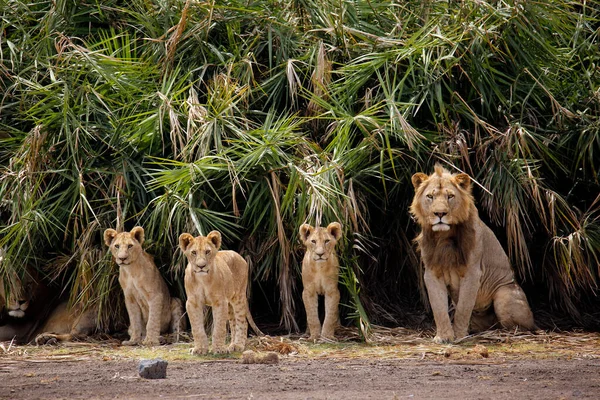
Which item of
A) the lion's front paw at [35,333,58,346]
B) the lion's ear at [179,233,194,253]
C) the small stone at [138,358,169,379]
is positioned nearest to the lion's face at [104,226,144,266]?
the lion's ear at [179,233,194,253]

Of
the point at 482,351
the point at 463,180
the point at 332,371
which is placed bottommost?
the point at 332,371

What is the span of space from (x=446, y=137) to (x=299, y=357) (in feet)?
9.00

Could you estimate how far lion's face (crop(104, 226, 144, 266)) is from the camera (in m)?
8.52

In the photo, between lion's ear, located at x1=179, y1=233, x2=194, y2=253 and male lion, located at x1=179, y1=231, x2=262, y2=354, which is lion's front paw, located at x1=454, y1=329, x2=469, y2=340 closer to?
male lion, located at x1=179, y1=231, x2=262, y2=354

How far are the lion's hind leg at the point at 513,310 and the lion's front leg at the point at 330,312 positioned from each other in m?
1.56

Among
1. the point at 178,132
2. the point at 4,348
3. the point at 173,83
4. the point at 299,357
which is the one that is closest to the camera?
the point at 299,357

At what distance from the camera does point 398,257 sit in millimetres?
10023

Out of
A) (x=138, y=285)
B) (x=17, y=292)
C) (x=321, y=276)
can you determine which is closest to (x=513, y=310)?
(x=321, y=276)

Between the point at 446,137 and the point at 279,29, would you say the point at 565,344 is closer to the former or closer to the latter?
the point at 446,137

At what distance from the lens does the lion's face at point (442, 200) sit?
8.52m

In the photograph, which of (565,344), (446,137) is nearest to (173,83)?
(446,137)

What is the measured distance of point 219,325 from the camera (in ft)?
25.8

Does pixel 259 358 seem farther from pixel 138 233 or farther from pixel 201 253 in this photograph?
pixel 138 233

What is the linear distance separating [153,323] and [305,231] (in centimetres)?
156
